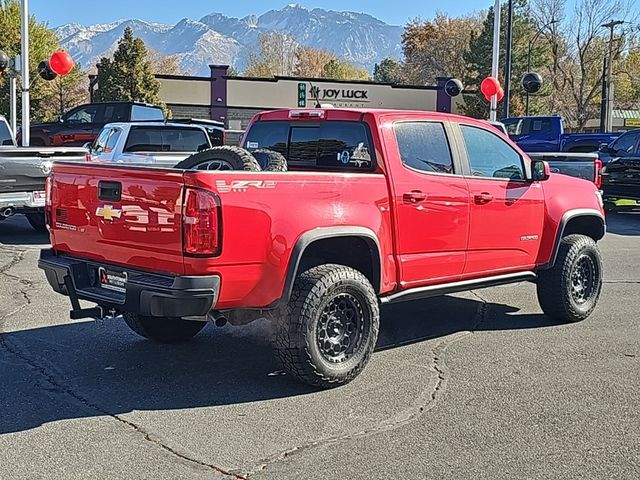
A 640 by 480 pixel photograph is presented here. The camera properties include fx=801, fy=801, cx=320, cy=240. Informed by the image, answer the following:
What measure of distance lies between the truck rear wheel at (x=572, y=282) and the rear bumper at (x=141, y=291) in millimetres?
3719

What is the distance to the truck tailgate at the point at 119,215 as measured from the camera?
4.79 meters

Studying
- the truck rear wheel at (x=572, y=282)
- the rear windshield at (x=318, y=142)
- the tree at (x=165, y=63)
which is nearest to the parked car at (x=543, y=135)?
the truck rear wheel at (x=572, y=282)

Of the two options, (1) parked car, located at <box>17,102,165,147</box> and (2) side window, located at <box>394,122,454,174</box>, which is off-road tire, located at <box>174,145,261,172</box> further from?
(1) parked car, located at <box>17,102,165,147</box>

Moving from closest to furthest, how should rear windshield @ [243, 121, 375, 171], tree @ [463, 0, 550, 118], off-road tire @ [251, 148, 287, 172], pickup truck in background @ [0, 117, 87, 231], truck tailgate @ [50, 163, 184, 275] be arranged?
truck tailgate @ [50, 163, 184, 275]
off-road tire @ [251, 148, 287, 172]
rear windshield @ [243, 121, 375, 171]
pickup truck in background @ [0, 117, 87, 231]
tree @ [463, 0, 550, 118]

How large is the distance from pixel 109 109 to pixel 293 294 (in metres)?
18.4

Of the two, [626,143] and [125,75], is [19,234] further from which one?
[125,75]

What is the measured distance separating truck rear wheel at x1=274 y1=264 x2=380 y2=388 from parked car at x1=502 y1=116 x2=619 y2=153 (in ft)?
65.7

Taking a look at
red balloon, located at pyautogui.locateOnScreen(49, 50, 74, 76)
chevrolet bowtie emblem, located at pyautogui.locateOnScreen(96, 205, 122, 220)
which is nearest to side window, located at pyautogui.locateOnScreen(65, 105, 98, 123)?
red balloon, located at pyautogui.locateOnScreen(49, 50, 74, 76)

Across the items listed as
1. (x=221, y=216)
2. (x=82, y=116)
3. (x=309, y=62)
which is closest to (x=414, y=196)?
(x=221, y=216)

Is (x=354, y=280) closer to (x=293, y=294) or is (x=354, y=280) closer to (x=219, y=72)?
(x=293, y=294)

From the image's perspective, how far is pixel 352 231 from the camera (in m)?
5.39

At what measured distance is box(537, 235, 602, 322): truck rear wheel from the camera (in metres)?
7.29

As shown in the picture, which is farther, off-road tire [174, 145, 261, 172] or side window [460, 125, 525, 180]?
side window [460, 125, 525, 180]

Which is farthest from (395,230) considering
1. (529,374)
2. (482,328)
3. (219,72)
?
(219,72)
